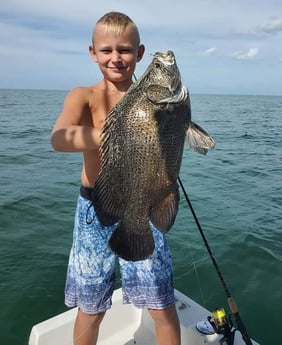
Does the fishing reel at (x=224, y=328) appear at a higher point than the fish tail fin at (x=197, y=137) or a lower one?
lower

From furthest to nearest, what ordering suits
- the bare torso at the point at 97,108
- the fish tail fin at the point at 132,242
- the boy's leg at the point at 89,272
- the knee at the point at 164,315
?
the knee at the point at 164,315, the boy's leg at the point at 89,272, the bare torso at the point at 97,108, the fish tail fin at the point at 132,242

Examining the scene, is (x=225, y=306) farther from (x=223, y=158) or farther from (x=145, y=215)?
(x=223, y=158)

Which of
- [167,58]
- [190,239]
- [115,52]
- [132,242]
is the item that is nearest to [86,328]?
[132,242]

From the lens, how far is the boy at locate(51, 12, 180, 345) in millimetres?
2568

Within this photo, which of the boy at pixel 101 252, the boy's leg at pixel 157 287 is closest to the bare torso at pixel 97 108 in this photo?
the boy at pixel 101 252

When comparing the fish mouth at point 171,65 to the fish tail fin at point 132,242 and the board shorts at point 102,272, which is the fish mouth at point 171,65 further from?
the board shorts at point 102,272

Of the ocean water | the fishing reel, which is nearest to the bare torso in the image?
the fishing reel

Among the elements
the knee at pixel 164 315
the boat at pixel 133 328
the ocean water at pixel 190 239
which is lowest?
the ocean water at pixel 190 239

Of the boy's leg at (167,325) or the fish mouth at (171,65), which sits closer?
the fish mouth at (171,65)

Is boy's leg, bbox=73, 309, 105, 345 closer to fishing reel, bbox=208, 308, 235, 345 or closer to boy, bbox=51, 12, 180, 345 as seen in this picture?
boy, bbox=51, 12, 180, 345

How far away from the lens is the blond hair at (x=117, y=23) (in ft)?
7.96

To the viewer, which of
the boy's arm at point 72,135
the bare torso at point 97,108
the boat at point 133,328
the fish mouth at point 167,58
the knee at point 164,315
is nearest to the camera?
the fish mouth at point 167,58

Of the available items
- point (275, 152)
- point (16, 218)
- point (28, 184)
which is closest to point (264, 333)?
point (16, 218)

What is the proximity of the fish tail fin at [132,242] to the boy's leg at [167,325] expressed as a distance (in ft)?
2.68
